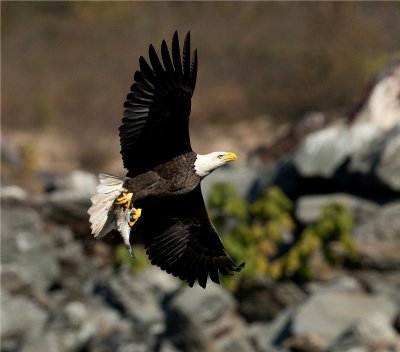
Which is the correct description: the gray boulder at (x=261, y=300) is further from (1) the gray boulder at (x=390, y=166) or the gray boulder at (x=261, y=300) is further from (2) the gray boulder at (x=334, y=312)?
(1) the gray boulder at (x=390, y=166)

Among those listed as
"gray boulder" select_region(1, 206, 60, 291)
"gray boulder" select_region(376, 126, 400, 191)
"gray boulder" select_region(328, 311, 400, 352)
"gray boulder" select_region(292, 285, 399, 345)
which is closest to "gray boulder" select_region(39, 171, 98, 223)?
"gray boulder" select_region(1, 206, 60, 291)

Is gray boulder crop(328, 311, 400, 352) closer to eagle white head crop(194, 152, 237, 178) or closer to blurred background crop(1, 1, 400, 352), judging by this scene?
blurred background crop(1, 1, 400, 352)

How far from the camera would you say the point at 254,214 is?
14.5 metres

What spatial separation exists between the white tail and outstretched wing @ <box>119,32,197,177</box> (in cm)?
16

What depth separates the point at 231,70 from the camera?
26641mm

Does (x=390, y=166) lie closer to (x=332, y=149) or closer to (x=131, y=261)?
(x=332, y=149)

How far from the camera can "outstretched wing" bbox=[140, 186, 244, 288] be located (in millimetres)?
8914

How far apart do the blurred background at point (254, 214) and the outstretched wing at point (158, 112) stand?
0.69 m

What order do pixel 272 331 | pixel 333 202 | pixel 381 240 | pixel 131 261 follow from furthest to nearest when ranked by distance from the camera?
pixel 131 261, pixel 333 202, pixel 381 240, pixel 272 331

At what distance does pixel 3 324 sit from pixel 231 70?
1429 cm

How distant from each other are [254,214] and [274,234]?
578 mm

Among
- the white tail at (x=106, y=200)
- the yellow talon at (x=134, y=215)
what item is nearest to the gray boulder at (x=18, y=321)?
the yellow talon at (x=134, y=215)

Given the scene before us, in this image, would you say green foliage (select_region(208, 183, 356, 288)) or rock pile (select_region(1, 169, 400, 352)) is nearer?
rock pile (select_region(1, 169, 400, 352))

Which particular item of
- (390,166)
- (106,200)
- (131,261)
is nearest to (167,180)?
(106,200)
